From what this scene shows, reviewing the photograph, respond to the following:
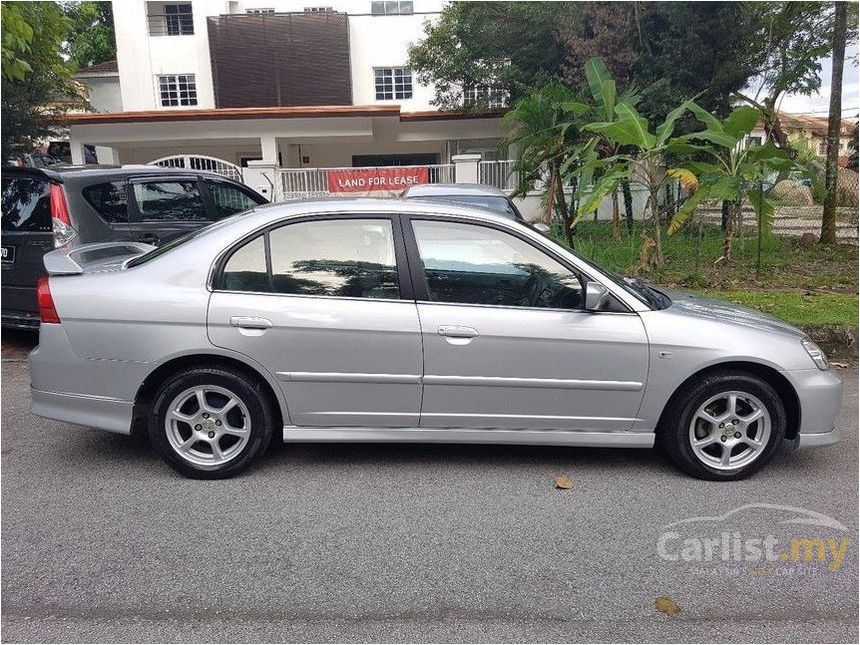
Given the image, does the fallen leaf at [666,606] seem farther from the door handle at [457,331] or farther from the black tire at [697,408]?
the door handle at [457,331]

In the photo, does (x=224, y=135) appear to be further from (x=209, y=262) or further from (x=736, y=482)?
(x=736, y=482)

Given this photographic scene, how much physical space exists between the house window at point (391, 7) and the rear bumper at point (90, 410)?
2344 cm

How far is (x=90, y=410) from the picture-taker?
382 centimetres

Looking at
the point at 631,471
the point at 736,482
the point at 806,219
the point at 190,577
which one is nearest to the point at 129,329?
the point at 190,577

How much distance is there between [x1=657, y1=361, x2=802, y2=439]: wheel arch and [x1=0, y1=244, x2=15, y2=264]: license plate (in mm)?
5837

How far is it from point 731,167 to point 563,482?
7.05 m

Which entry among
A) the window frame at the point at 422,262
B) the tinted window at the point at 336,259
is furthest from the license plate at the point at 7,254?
the window frame at the point at 422,262

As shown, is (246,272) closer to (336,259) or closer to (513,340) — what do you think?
(336,259)

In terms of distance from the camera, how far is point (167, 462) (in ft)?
12.6

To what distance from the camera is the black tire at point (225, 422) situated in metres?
3.74

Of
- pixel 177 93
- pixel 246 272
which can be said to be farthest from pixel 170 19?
pixel 246 272

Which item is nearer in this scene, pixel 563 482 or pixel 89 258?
pixel 563 482

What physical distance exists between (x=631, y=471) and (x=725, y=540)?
822mm

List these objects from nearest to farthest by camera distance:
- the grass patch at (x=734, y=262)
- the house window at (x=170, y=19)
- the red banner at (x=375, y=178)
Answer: the grass patch at (x=734, y=262)
the red banner at (x=375, y=178)
the house window at (x=170, y=19)
